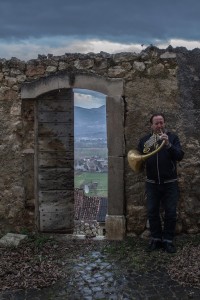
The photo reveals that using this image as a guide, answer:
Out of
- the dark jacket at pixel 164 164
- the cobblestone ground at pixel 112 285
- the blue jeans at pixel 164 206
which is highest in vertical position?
the dark jacket at pixel 164 164

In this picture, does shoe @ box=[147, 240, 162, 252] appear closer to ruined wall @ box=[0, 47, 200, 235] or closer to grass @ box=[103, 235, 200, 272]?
grass @ box=[103, 235, 200, 272]

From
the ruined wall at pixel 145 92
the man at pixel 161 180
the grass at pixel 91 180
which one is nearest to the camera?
the man at pixel 161 180

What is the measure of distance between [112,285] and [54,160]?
2722 millimetres

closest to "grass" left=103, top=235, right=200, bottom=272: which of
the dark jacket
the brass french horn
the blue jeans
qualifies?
the blue jeans

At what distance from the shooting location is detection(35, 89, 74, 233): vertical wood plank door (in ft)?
22.9

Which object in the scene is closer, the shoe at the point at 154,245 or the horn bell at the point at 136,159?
the horn bell at the point at 136,159

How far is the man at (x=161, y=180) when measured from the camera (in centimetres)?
575

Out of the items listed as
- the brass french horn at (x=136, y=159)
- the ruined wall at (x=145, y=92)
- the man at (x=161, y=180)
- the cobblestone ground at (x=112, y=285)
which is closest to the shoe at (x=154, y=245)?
the man at (x=161, y=180)

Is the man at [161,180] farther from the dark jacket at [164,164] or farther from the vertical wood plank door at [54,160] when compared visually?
the vertical wood plank door at [54,160]

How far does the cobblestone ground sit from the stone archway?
96cm

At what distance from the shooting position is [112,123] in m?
6.53

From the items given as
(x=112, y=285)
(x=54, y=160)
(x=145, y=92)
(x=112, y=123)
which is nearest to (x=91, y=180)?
(x=54, y=160)

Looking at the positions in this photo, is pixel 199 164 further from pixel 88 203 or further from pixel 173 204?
pixel 88 203

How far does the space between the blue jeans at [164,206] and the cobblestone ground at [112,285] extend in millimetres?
575
